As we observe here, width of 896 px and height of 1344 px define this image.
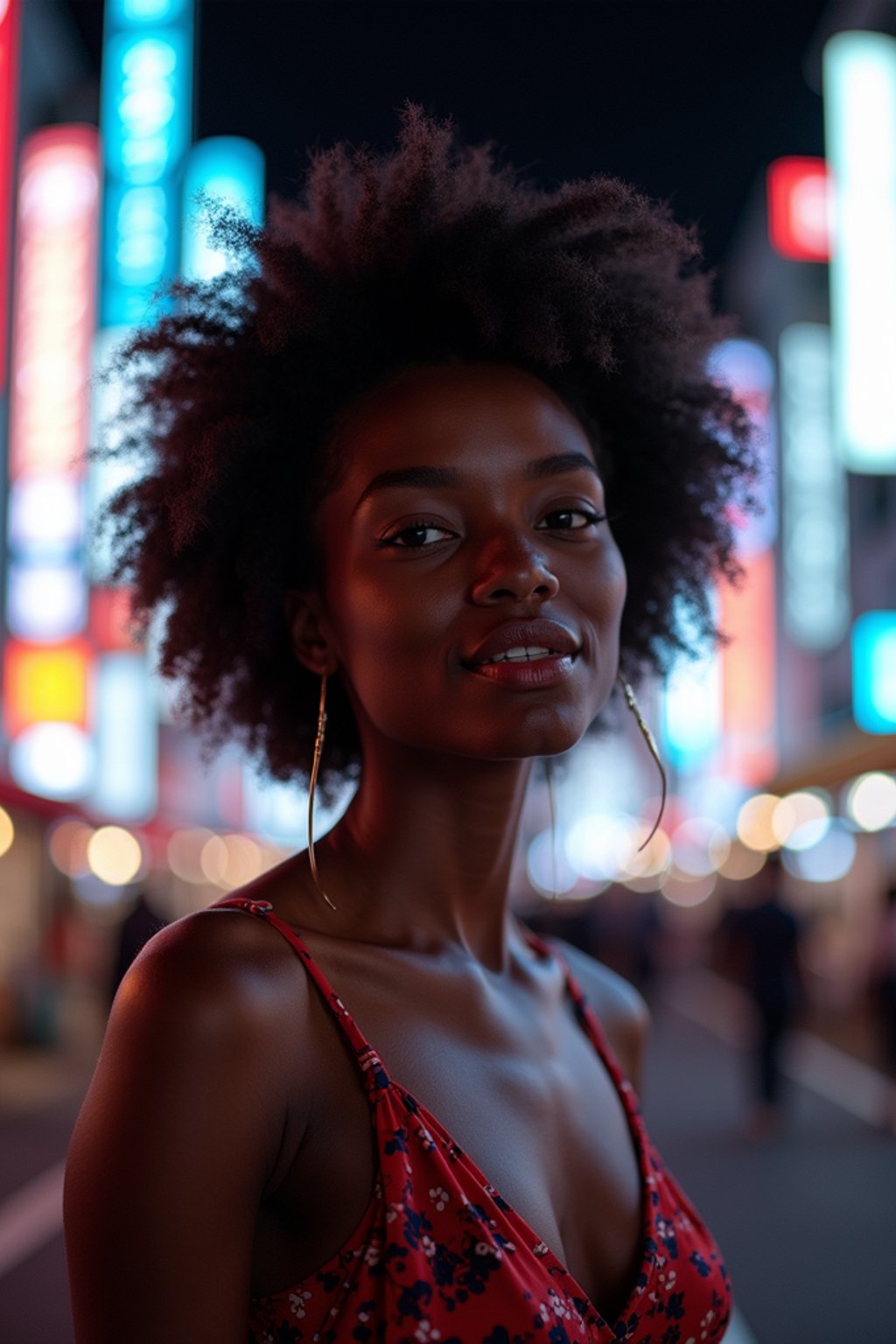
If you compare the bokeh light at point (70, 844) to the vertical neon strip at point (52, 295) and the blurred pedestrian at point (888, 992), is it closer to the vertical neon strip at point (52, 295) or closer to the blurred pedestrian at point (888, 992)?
the vertical neon strip at point (52, 295)

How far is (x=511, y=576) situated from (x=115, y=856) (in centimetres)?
2096

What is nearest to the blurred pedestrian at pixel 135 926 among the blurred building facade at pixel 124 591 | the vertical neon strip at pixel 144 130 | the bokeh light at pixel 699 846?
the blurred building facade at pixel 124 591

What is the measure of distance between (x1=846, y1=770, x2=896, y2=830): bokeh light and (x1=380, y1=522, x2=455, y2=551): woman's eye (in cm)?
1344

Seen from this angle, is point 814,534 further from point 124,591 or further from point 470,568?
point 470,568

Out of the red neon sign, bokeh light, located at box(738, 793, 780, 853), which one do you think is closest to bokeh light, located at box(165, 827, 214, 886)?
bokeh light, located at box(738, 793, 780, 853)

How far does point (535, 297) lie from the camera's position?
195cm

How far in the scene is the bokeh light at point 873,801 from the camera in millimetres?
14617

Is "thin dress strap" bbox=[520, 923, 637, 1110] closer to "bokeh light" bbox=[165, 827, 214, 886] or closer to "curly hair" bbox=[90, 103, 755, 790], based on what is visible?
"curly hair" bbox=[90, 103, 755, 790]

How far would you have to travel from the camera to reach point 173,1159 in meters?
1.37

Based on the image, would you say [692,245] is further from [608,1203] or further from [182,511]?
[608,1203]

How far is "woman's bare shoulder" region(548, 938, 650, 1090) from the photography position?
7.72 feet

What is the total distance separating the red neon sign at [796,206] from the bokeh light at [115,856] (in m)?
15.3

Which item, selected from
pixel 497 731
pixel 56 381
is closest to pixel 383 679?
pixel 497 731

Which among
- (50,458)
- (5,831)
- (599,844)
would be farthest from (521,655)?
(599,844)
